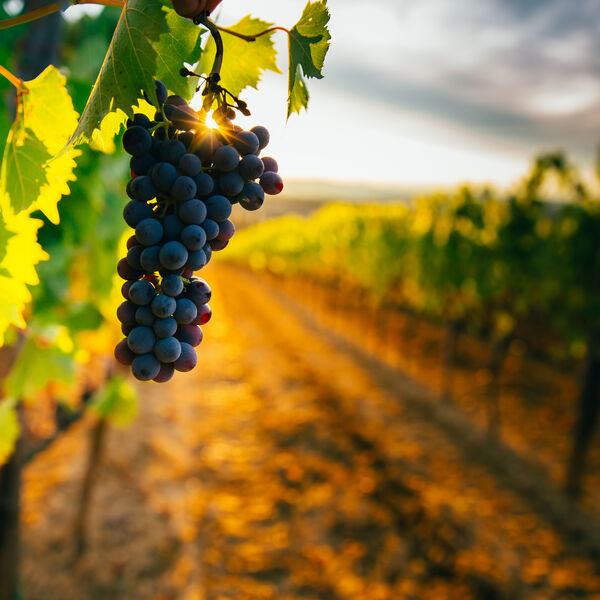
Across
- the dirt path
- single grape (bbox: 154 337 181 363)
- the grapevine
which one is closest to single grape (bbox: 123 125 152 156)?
the grapevine

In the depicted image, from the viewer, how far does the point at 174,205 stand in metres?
0.88

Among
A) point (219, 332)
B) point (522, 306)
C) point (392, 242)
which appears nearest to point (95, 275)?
point (522, 306)

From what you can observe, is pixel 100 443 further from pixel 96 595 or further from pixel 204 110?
pixel 204 110

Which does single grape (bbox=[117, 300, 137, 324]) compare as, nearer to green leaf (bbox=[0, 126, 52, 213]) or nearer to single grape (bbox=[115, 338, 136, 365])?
single grape (bbox=[115, 338, 136, 365])

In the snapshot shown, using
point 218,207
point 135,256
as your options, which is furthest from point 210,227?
point 135,256

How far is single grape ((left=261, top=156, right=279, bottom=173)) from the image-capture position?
986mm

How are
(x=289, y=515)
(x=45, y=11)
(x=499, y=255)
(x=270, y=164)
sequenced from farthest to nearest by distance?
(x=499, y=255), (x=289, y=515), (x=270, y=164), (x=45, y=11)

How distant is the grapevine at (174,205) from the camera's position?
83cm

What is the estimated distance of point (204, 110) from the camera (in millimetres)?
833

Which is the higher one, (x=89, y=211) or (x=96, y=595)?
(x=89, y=211)

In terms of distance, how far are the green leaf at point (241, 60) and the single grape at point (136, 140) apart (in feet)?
0.77

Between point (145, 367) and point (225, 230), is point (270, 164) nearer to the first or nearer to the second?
point (225, 230)

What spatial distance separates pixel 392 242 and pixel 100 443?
10953mm

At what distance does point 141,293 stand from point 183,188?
0.19 m
